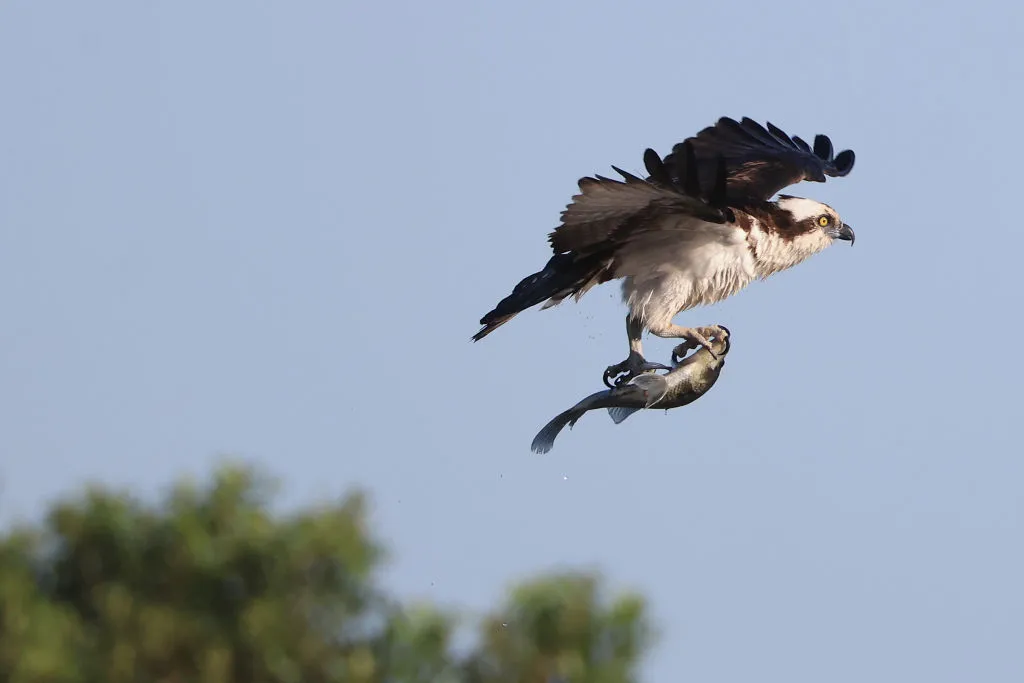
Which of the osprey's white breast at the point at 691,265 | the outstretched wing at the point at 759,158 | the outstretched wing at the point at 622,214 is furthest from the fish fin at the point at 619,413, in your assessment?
the outstretched wing at the point at 759,158

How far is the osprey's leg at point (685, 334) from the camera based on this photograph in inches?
→ 464

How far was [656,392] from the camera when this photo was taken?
37.6 feet

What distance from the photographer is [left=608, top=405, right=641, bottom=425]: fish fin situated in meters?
11.7

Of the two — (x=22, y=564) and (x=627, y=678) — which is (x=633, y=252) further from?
(x=22, y=564)

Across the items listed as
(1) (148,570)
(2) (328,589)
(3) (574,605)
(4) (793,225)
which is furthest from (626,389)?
(1) (148,570)

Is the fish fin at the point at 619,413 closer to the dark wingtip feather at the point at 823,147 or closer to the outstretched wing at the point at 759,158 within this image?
the outstretched wing at the point at 759,158

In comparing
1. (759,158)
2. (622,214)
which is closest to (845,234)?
(759,158)

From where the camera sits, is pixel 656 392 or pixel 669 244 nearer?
pixel 656 392

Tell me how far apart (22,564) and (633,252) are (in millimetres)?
5141

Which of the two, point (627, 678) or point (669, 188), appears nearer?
point (669, 188)

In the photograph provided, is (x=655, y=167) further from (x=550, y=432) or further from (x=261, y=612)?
(x=261, y=612)

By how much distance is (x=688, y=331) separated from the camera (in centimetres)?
1184

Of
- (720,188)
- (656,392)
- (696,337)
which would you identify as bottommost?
(656,392)

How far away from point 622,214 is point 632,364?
942mm
